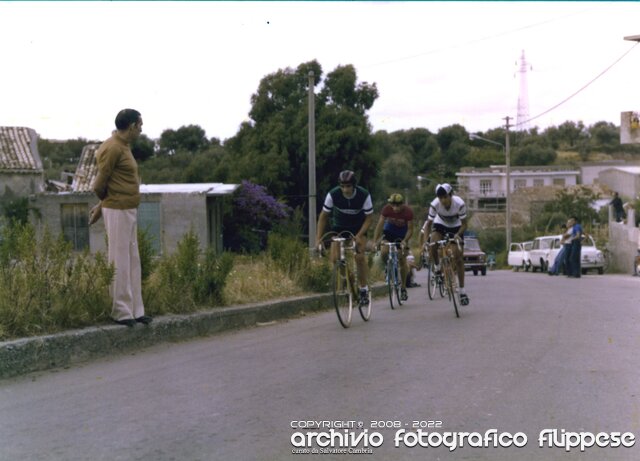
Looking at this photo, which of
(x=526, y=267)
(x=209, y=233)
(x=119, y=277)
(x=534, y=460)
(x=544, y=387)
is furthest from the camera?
(x=526, y=267)

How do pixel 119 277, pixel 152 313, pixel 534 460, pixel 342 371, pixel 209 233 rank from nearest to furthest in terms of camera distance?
1. pixel 534 460
2. pixel 342 371
3. pixel 119 277
4. pixel 152 313
5. pixel 209 233

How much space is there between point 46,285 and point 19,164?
75.4 feet

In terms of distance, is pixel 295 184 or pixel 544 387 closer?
pixel 544 387

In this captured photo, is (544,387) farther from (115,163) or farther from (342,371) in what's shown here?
(115,163)

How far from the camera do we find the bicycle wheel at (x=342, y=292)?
31.4ft

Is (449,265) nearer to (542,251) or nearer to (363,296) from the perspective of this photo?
(363,296)

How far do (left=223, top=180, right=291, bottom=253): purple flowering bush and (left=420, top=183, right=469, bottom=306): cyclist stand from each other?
13.4 meters

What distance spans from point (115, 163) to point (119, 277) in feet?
3.59

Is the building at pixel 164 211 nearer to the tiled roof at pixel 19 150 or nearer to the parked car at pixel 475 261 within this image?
the tiled roof at pixel 19 150

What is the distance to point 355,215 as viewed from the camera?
10.2 meters

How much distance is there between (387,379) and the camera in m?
6.55

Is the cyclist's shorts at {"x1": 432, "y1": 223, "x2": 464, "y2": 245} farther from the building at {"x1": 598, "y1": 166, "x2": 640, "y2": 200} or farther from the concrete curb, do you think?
the building at {"x1": 598, "y1": 166, "x2": 640, "y2": 200}

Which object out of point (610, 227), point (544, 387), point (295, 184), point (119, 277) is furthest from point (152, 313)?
point (610, 227)

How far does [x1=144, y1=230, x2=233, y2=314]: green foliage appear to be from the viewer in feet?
30.0
